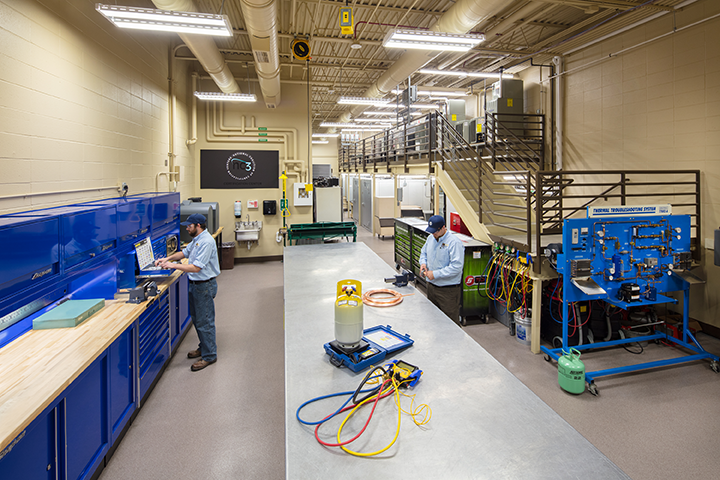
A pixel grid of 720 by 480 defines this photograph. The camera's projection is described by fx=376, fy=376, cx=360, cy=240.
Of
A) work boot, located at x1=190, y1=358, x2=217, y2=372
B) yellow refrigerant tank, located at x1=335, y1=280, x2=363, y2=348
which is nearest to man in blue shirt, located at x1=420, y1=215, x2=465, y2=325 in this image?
yellow refrigerant tank, located at x1=335, y1=280, x2=363, y2=348

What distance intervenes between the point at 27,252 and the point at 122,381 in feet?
3.89

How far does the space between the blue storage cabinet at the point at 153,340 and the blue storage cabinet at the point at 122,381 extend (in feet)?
0.45

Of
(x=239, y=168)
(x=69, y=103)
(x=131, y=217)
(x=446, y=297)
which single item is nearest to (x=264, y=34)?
(x=69, y=103)

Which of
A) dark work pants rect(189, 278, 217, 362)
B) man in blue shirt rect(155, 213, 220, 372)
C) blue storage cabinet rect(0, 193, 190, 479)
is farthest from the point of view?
dark work pants rect(189, 278, 217, 362)

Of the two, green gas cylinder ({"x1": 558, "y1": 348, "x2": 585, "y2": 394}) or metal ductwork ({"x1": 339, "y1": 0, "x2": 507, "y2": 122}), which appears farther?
metal ductwork ({"x1": 339, "y1": 0, "x2": 507, "y2": 122})

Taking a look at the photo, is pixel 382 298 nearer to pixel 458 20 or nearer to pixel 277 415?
pixel 277 415

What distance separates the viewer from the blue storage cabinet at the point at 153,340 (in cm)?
323

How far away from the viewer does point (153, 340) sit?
3.52 m

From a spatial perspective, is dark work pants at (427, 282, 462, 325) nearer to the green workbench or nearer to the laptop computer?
the green workbench

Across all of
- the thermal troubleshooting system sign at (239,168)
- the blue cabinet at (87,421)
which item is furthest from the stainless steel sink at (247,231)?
the blue cabinet at (87,421)

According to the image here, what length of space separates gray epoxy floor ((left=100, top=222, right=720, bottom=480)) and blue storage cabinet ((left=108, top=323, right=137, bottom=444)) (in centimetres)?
20

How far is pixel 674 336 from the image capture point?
4.68 meters

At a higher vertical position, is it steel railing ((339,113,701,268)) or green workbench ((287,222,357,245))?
steel railing ((339,113,701,268))

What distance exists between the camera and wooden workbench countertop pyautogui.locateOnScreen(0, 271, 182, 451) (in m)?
1.64
